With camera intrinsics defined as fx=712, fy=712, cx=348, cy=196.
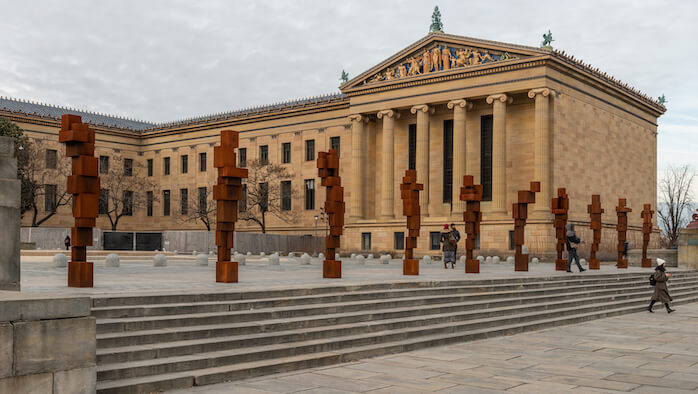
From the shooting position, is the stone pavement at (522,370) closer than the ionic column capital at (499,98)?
Yes

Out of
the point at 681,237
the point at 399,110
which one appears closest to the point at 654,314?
the point at 681,237

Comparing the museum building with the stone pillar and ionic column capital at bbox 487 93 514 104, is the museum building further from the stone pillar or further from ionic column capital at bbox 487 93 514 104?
the stone pillar

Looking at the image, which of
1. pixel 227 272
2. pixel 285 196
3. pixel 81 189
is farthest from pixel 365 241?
pixel 81 189

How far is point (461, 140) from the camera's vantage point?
53.2 m

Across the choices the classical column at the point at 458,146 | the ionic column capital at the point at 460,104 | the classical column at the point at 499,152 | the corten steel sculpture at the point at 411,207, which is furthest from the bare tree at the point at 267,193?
the corten steel sculpture at the point at 411,207

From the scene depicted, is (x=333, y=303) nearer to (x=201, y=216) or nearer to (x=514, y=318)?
(x=514, y=318)

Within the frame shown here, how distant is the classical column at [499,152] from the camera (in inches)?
2013

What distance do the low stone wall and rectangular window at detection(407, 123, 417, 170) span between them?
51.0m

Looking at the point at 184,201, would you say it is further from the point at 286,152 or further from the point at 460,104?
the point at 460,104

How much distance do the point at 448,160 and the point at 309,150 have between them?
1502 cm

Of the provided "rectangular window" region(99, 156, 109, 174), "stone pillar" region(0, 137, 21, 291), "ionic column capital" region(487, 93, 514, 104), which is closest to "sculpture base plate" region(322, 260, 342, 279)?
"stone pillar" region(0, 137, 21, 291)

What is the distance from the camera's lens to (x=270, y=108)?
73.1m

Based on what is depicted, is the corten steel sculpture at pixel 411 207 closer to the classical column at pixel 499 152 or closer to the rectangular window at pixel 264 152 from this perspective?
the classical column at pixel 499 152

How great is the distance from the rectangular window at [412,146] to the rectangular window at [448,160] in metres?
2.90
